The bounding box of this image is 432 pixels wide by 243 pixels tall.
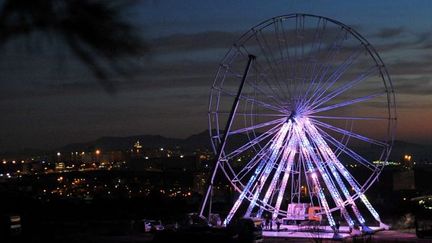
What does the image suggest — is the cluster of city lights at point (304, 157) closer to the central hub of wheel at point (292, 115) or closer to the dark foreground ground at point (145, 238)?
the central hub of wheel at point (292, 115)

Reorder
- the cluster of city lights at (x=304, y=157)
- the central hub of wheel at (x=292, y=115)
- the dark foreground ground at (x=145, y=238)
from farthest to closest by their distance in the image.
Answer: the cluster of city lights at (x=304, y=157) < the central hub of wheel at (x=292, y=115) < the dark foreground ground at (x=145, y=238)

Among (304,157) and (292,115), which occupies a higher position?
(292,115)

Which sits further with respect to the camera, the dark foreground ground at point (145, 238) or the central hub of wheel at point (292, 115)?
the central hub of wheel at point (292, 115)

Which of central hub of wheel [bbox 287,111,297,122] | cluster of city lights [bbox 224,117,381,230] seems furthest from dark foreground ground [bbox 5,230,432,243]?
central hub of wheel [bbox 287,111,297,122]

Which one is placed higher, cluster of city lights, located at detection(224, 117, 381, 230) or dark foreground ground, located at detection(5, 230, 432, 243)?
cluster of city lights, located at detection(224, 117, 381, 230)

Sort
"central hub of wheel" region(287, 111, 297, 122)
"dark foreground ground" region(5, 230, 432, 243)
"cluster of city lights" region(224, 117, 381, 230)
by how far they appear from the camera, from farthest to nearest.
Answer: "cluster of city lights" region(224, 117, 381, 230)
"central hub of wheel" region(287, 111, 297, 122)
"dark foreground ground" region(5, 230, 432, 243)

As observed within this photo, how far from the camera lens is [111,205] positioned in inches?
2643

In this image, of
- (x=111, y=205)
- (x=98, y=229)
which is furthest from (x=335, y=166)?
(x=111, y=205)

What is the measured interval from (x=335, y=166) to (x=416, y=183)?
82108 mm

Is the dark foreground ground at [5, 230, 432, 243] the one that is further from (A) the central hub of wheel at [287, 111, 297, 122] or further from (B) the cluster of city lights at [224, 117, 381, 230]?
(A) the central hub of wheel at [287, 111, 297, 122]

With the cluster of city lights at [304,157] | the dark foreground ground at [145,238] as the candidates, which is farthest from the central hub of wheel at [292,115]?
the dark foreground ground at [145,238]

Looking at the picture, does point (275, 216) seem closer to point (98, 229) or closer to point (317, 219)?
point (317, 219)

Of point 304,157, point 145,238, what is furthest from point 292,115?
point 145,238

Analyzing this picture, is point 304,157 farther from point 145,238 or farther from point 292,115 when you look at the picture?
point 145,238
